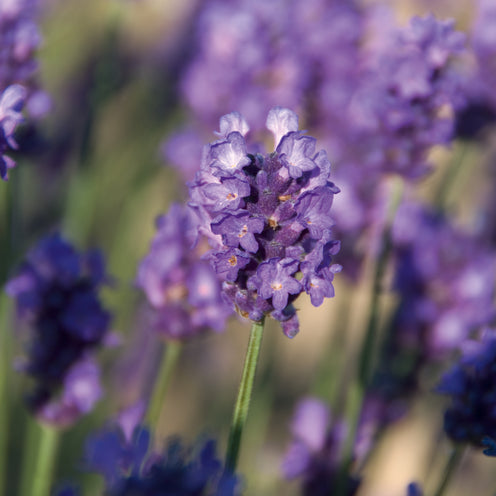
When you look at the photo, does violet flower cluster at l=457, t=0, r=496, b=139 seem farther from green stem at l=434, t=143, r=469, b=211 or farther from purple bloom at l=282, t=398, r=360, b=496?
purple bloom at l=282, t=398, r=360, b=496

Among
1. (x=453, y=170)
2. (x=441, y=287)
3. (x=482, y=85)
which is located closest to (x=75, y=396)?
(x=441, y=287)

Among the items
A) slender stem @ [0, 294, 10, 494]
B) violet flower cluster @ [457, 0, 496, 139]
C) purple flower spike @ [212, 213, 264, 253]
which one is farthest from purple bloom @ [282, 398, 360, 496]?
violet flower cluster @ [457, 0, 496, 139]

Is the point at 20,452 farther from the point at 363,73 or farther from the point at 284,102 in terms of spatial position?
the point at 363,73

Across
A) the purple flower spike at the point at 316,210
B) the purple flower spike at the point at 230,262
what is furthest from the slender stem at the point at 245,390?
the purple flower spike at the point at 316,210

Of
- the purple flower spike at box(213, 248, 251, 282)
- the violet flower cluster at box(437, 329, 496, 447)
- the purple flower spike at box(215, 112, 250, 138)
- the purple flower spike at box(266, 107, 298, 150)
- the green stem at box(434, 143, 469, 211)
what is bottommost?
the violet flower cluster at box(437, 329, 496, 447)

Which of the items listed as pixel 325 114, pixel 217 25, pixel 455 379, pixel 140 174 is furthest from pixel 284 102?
pixel 455 379

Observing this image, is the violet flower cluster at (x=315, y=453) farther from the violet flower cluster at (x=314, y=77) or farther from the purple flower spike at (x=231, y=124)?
the purple flower spike at (x=231, y=124)

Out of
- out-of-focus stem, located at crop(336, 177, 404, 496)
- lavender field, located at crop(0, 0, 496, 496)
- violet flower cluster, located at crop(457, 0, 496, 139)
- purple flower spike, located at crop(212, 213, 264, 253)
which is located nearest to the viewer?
purple flower spike, located at crop(212, 213, 264, 253)

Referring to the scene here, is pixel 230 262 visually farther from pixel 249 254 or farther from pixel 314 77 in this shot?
pixel 314 77
